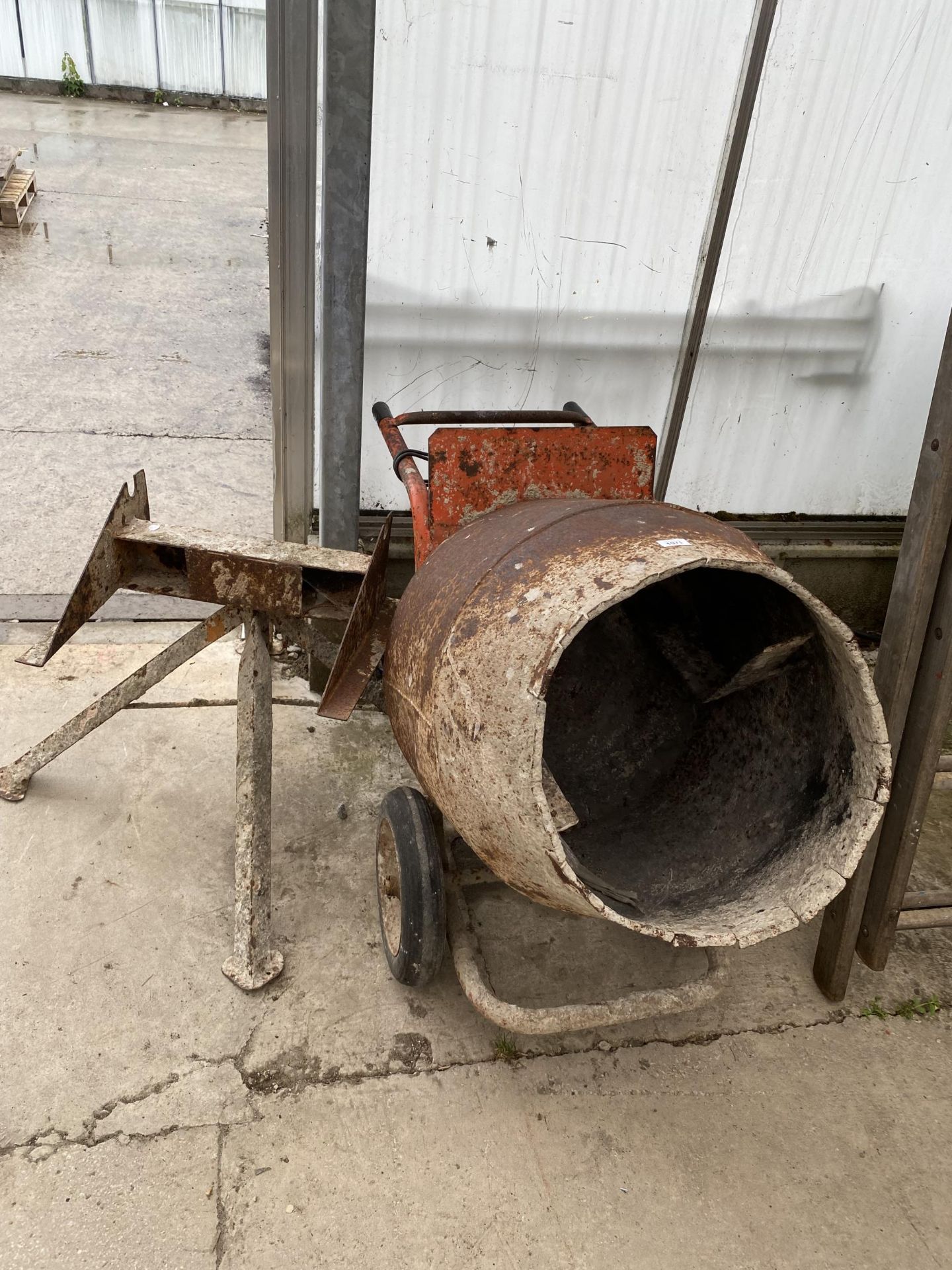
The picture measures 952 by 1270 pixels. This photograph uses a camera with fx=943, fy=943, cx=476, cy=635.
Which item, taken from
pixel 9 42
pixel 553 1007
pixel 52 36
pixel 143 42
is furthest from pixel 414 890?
pixel 9 42

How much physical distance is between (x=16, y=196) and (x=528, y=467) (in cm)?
644

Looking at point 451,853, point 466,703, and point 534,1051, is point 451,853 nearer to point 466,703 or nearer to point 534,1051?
point 534,1051

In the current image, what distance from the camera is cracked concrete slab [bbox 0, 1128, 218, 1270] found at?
5.60 feet

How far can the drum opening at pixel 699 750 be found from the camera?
72.9 inches

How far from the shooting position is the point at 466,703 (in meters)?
1.68

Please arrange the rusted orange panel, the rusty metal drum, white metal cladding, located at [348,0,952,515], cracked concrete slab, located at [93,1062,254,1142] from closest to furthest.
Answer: the rusty metal drum, cracked concrete slab, located at [93,1062,254,1142], the rusted orange panel, white metal cladding, located at [348,0,952,515]

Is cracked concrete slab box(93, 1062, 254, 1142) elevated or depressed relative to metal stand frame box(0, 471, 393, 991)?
depressed

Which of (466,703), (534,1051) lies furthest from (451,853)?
(466,703)

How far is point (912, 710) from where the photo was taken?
2268mm

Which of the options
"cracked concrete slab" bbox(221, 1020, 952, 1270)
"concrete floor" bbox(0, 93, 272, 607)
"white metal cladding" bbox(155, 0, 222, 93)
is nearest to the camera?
"cracked concrete slab" bbox(221, 1020, 952, 1270)

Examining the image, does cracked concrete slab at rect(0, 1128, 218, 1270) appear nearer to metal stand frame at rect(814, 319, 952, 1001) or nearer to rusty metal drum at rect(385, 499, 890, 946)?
rusty metal drum at rect(385, 499, 890, 946)

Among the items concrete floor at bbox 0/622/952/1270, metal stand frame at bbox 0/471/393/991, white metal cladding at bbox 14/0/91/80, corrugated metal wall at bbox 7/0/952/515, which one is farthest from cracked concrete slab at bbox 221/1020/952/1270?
white metal cladding at bbox 14/0/91/80

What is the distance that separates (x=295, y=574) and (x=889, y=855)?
1.61 m

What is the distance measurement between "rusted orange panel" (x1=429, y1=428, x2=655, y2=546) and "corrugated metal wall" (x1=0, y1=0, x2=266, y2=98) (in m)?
10.1
